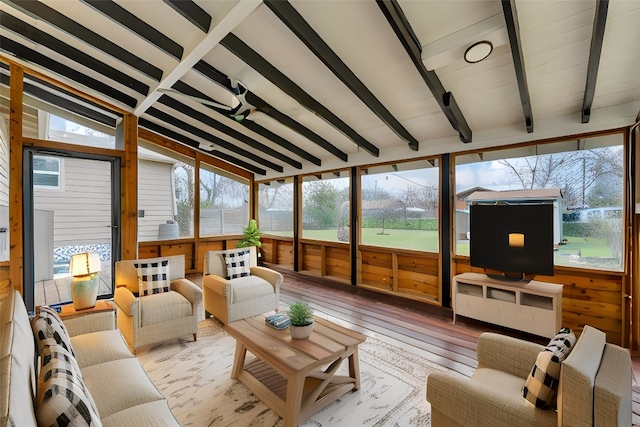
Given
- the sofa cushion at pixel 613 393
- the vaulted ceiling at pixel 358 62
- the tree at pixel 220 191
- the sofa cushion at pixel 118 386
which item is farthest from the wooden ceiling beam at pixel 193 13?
the tree at pixel 220 191

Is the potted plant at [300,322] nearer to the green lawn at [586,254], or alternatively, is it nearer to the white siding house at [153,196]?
the green lawn at [586,254]

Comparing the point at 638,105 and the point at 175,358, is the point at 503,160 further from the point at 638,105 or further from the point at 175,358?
the point at 175,358

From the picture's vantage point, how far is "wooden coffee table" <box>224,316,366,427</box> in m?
1.82

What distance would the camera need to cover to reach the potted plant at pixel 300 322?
215 cm

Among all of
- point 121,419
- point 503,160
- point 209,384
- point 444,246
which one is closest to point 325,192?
point 444,246

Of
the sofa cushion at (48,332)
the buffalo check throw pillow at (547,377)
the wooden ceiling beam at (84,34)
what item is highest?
the wooden ceiling beam at (84,34)

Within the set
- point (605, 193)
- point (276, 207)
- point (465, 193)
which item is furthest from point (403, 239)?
point (276, 207)

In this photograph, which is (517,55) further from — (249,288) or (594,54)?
(249,288)

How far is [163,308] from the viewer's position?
2873 mm

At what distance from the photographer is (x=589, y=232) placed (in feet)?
10.2

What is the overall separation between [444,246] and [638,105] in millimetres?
2380

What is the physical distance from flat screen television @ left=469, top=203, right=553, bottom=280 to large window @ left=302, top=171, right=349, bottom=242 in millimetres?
2389

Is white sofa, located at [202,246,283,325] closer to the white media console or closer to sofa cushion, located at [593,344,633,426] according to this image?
the white media console

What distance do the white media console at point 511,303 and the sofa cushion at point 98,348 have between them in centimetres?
341
